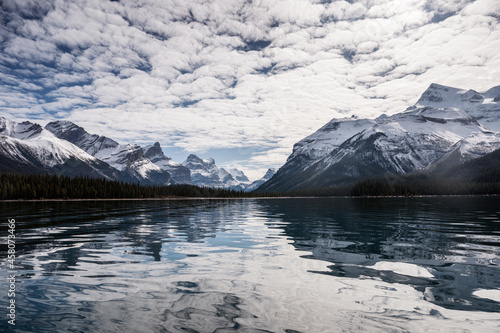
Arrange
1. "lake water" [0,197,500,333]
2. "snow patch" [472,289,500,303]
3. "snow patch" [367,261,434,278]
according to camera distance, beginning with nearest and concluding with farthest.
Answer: "lake water" [0,197,500,333] → "snow patch" [472,289,500,303] → "snow patch" [367,261,434,278]

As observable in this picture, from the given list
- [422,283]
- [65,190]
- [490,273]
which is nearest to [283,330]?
[422,283]

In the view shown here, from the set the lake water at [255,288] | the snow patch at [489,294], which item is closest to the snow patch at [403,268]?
the lake water at [255,288]

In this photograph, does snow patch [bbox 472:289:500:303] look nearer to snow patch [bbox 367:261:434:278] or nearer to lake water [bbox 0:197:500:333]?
lake water [bbox 0:197:500:333]

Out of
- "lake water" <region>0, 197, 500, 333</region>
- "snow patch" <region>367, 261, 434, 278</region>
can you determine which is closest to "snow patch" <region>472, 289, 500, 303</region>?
"lake water" <region>0, 197, 500, 333</region>

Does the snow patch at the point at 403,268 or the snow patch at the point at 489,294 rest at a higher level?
the snow patch at the point at 489,294

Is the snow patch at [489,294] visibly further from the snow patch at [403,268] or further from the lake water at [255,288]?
the snow patch at [403,268]

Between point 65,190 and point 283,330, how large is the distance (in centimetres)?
20008

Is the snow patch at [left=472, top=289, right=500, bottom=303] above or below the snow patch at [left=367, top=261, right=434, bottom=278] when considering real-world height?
above

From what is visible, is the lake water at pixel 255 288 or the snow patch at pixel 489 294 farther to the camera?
the snow patch at pixel 489 294

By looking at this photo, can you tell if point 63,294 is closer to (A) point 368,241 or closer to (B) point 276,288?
(B) point 276,288

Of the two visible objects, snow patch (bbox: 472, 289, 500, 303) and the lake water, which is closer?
the lake water

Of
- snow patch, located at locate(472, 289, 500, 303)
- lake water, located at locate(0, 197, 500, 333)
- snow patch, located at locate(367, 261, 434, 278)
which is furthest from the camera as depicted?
snow patch, located at locate(367, 261, 434, 278)

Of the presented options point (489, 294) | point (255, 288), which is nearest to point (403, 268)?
point (489, 294)

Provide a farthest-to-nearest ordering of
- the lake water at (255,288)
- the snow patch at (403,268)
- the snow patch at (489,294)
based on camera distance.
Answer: the snow patch at (403,268) → the snow patch at (489,294) → the lake water at (255,288)
